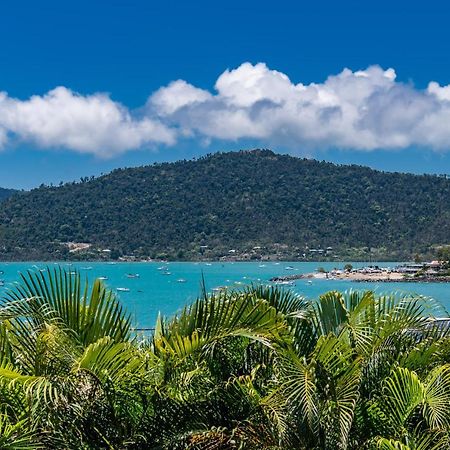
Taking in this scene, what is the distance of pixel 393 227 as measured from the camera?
16925 cm

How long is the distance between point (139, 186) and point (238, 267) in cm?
3236

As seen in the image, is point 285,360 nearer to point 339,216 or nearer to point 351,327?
point 351,327

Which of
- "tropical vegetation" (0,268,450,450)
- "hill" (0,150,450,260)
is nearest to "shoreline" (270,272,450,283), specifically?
"hill" (0,150,450,260)

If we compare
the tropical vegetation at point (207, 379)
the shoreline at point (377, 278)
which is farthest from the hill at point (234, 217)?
the tropical vegetation at point (207, 379)

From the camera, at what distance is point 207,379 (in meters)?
5.02

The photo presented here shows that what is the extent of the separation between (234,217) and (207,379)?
166 meters

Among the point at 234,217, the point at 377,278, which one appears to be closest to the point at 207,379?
the point at 377,278

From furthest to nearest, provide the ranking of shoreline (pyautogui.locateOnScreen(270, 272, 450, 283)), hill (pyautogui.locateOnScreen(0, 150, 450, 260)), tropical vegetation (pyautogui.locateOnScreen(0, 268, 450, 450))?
hill (pyautogui.locateOnScreen(0, 150, 450, 260)), shoreline (pyautogui.locateOnScreen(270, 272, 450, 283)), tropical vegetation (pyautogui.locateOnScreen(0, 268, 450, 450))

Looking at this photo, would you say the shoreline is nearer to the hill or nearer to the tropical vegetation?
the hill

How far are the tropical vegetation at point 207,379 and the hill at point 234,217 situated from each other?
15871cm

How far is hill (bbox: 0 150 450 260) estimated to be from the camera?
167250 millimetres

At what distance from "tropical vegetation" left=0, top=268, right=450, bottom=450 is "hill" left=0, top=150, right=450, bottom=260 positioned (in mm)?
158709

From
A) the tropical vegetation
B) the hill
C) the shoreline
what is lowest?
the shoreline

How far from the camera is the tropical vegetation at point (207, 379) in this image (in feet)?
14.8
